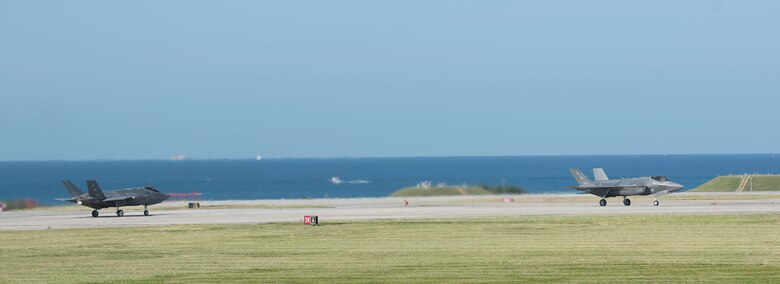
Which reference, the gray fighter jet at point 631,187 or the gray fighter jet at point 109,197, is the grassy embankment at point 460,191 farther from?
the gray fighter jet at point 109,197

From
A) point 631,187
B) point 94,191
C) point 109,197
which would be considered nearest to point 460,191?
point 631,187

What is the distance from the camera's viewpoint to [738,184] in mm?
122938

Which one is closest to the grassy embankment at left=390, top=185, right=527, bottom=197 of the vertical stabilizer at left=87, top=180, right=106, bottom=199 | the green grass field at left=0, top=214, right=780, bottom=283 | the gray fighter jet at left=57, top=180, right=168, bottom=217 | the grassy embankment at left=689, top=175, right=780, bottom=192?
the grassy embankment at left=689, top=175, right=780, bottom=192

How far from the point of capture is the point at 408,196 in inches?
4619

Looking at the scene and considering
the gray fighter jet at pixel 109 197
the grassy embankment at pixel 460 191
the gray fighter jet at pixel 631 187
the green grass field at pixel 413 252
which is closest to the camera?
the green grass field at pixel 413 252

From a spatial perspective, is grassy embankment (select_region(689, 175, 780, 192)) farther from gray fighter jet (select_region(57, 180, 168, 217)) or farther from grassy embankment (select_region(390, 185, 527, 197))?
gray fighter jet (select_region(57, 180, 168, 217))

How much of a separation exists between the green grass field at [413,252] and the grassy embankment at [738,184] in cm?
6404

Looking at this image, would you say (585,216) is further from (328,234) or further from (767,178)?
(767,178)

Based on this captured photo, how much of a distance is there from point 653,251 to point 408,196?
78.7 metres

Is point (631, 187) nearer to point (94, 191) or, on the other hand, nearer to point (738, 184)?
point (94, 191)

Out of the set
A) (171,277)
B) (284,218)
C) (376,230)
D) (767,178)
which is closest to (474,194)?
(767,178)

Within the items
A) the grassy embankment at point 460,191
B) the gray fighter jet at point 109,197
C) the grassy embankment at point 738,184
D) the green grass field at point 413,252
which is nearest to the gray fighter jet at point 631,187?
the green grass field at point 413,252

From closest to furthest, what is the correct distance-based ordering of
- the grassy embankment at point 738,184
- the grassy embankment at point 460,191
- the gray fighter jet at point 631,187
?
the gray fighter jet at point 631,187, the grassy embankment at point 460,191, the grassy embankment at point 738,184

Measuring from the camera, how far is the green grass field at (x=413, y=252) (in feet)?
106
